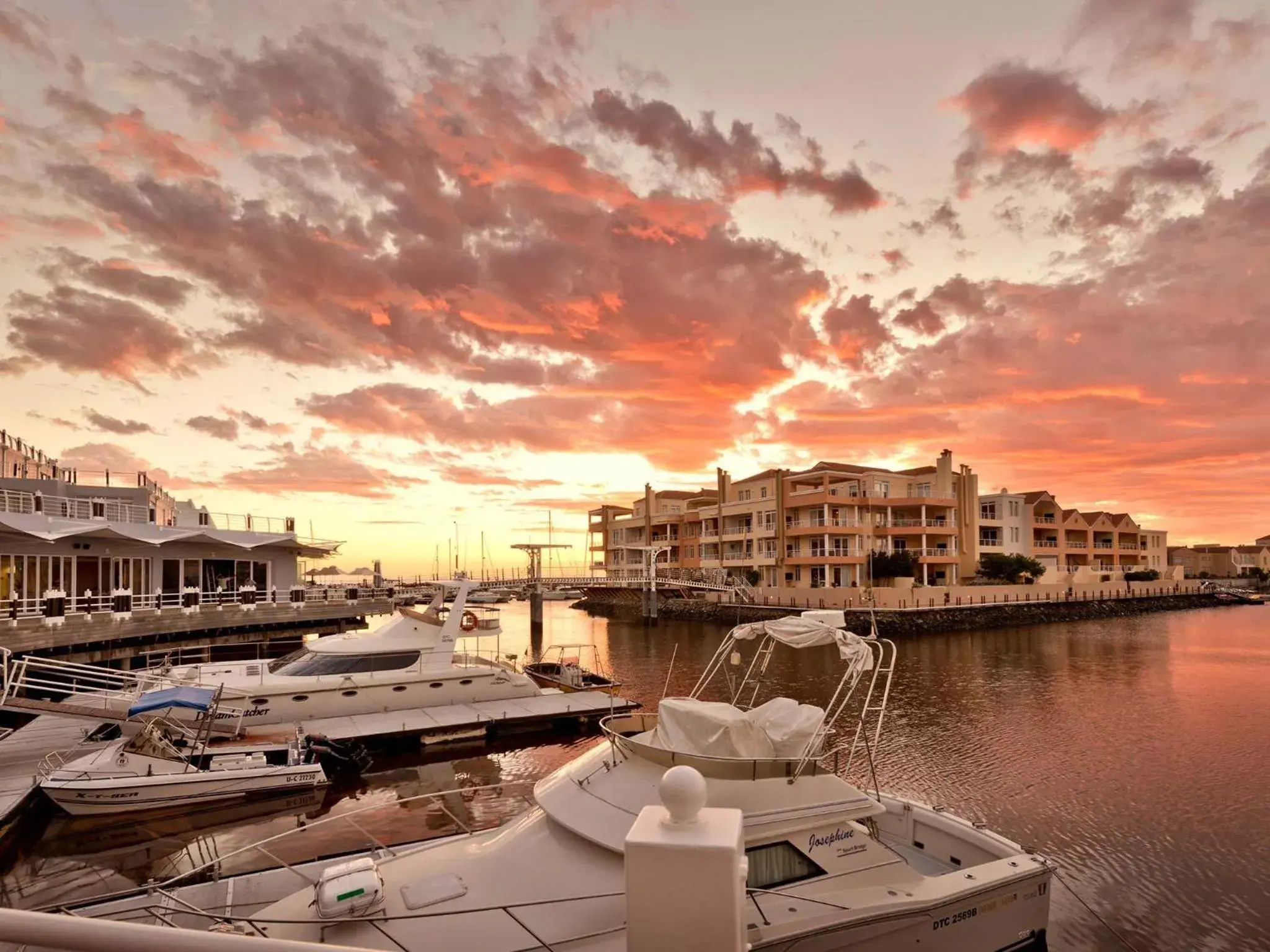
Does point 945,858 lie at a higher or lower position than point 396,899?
lower

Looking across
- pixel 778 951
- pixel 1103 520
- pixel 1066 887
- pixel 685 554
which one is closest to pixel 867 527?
pixel 685 554

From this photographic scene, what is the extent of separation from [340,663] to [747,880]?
15190mm

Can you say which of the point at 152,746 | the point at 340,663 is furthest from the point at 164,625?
the point at 152,746

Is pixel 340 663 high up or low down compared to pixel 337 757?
up

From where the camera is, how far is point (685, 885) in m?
3.31

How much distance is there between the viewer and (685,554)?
267ft

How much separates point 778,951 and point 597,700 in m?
14.8

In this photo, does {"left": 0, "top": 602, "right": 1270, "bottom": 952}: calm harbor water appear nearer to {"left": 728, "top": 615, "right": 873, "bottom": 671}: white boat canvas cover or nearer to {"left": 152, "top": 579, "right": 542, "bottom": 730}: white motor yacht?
{"left": 152, "top": 579, "right": 542, "bottom": 730}: white motor yacht

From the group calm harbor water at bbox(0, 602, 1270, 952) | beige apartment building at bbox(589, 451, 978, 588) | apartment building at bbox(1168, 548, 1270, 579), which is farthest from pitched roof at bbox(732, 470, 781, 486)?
apartment building at bbox(1168, 548, 1270, 579)

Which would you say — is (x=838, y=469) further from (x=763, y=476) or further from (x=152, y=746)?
(x=152, y=746)

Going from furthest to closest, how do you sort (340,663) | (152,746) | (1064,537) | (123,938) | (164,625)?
1. (1064,537)
2. (164,625)
3. (340,663)
4. (152,746)
5. (123,938)

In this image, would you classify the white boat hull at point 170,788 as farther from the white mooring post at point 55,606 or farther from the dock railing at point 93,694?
the white mooring post at point 55,606

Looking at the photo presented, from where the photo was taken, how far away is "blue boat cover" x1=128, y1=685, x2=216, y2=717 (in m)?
14.0

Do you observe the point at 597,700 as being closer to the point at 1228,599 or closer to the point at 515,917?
the point at 515,917
